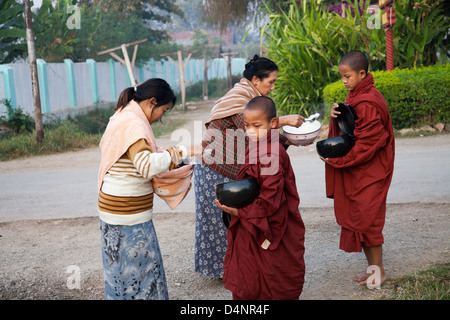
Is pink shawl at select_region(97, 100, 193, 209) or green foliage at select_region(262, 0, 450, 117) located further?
green foliage at select_region(262, 0, 450, 117)

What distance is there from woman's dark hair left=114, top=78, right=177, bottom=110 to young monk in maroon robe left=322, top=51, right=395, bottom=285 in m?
1.33

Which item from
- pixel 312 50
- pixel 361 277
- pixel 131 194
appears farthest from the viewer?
pixel 312 50

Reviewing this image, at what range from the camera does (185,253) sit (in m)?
4.74

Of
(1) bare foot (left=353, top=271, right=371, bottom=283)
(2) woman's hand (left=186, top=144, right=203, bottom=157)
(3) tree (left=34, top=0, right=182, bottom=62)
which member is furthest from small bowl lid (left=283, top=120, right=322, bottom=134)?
(3) tree (left=34, top=0, right=182, bottom=62)

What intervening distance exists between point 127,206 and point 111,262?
13.3 inches

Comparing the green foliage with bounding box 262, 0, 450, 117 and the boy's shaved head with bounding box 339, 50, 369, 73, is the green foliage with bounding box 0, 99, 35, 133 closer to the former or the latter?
the green foliage with bounding box 262, 0, 450, 117

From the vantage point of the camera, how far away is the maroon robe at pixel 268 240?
9.20 ft

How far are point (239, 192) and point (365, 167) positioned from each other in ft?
4.02

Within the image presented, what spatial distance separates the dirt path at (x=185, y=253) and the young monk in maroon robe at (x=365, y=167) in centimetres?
40

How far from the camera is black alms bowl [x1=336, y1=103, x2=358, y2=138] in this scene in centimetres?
357

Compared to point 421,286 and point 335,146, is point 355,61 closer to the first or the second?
point 335,146

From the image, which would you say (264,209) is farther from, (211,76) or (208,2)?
(211,76)

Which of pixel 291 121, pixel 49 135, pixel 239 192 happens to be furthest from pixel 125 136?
pixel 49 135

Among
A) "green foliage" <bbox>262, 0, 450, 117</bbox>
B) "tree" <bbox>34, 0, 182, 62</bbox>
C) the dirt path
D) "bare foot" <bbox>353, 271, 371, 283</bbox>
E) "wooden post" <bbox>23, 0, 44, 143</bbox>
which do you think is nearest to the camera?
"bare foot" <bbox>353, 271, 371, 283</bbox>
